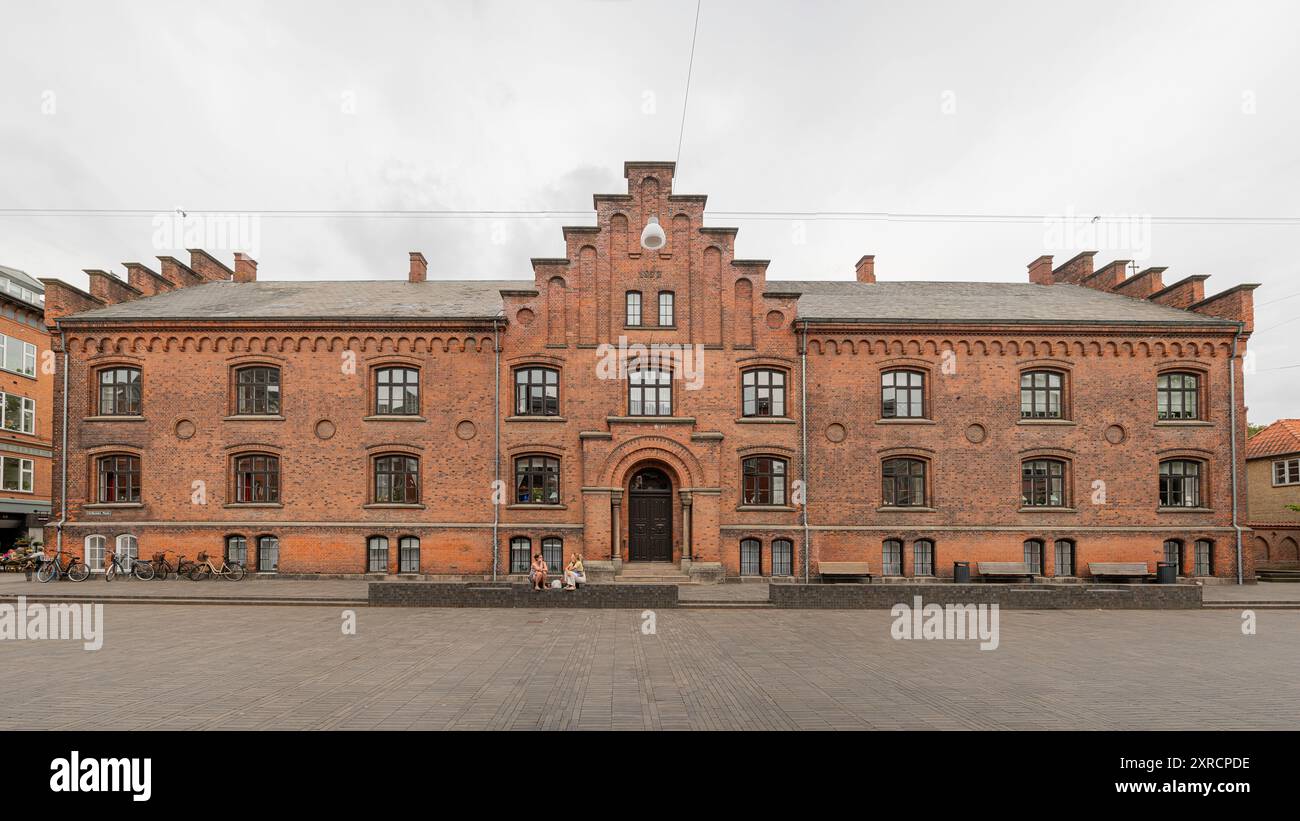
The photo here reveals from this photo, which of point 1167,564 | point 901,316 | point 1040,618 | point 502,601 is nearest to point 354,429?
point 502,601

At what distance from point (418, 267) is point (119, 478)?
1371 cm

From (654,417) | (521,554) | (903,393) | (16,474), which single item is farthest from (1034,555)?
(16,474)

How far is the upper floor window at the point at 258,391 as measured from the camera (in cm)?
2630

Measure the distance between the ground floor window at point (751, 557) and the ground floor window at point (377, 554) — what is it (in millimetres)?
12650

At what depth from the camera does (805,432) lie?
84.7 ft

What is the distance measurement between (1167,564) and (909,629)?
50.4 feet

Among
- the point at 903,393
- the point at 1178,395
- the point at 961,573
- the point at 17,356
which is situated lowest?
the point at 961,573

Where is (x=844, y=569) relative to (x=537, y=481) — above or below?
below

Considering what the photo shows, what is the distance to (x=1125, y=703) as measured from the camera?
9508 millimetres

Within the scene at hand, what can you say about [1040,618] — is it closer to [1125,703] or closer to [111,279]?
[1125,703]

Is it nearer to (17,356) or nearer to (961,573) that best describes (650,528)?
(961,573)

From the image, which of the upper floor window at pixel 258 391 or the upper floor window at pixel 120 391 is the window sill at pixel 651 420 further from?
the upper floor window at pixel 120 391

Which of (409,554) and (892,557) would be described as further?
(892,557)

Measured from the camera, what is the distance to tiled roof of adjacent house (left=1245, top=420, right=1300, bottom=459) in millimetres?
35500
